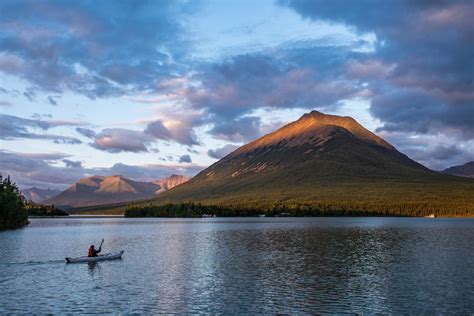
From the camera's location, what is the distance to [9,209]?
167500 millimetres

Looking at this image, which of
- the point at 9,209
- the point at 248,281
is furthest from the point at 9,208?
the point at 248,281

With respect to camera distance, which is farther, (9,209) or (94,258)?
(9,209)

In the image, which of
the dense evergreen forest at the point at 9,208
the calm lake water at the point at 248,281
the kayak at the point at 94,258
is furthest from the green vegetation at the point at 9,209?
the kayak at the point at 94,258

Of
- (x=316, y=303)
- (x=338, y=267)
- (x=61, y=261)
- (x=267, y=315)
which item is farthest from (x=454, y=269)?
(x=61, y=261)

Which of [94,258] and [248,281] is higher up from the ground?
[94,258]

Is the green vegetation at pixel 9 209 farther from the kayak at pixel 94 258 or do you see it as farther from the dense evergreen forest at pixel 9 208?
the kayak at pixel 94 258

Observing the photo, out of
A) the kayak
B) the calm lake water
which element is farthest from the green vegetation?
the kayak

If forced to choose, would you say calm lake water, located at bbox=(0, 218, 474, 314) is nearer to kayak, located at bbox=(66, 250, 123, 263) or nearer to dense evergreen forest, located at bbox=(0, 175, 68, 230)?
kayak, located at bbox=(66, 250, 123, 263)

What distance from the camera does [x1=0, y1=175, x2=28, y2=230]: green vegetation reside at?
161 m

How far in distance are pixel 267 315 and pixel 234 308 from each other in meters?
3.93

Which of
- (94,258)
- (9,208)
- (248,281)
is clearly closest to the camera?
(248,281)

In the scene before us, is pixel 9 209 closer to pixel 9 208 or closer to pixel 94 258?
pixel 9 208

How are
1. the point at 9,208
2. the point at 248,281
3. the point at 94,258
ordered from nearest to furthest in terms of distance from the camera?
1. the point at 248,281
2. the point at 94,258
3. the point at 9,208

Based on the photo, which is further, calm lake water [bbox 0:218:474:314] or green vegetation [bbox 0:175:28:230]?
green vegetation [bbox 0:175:28:230]
